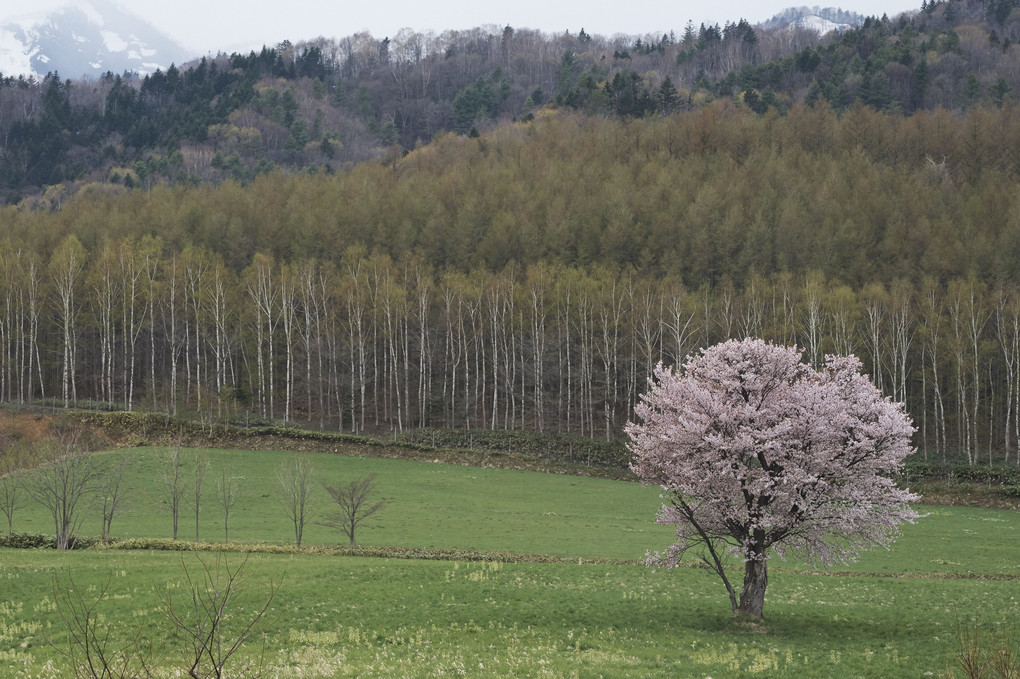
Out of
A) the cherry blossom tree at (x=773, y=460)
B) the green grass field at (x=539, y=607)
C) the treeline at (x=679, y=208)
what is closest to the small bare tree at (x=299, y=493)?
the green grass field at (x=539, y=607)

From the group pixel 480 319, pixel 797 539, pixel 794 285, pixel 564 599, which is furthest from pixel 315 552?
pixel 794 285

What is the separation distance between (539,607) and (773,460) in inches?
329

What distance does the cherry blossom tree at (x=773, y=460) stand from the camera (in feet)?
76.7

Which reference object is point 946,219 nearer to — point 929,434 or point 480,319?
point 929,434

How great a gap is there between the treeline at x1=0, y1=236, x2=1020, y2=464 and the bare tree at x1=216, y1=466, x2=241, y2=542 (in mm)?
16702

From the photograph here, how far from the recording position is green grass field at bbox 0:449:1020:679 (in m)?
18.8

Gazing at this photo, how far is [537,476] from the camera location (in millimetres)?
66000

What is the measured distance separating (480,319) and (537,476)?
25.2 m

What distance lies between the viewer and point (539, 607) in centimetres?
2509

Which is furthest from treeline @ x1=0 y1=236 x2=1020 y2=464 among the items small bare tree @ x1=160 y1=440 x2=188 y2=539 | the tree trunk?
the tree trunk

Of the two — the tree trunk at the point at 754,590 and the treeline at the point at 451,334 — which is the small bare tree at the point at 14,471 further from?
the tree trunk at the point at 754,590

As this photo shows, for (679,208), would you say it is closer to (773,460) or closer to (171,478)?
(171,478)

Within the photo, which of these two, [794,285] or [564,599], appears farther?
[794,285]

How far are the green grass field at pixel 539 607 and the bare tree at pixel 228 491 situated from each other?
1366mm
